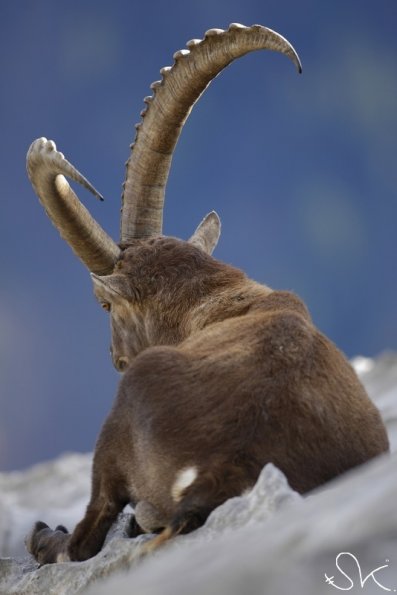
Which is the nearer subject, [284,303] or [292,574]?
[292,574]

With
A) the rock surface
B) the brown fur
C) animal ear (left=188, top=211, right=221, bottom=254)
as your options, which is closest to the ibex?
the brown fur

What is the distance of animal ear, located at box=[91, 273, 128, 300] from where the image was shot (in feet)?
28.5

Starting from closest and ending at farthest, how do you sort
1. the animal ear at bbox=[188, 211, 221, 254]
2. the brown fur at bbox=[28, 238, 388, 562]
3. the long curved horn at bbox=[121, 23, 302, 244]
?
the brown fur at bbox=[28, 238, 388, 562] < the long curved horn at bbox=[121, 23, 302, 244] < the animal ear at bbox=[188, 211, 221, 254]

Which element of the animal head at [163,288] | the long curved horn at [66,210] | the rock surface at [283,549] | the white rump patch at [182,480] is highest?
the long curved horn at [66,210]

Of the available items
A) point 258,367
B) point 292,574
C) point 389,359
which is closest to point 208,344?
point 258,367

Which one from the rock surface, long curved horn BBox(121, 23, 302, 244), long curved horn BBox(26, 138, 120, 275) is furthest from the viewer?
long curved horn BBox(26, 138, 120, 275)

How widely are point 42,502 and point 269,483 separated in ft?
36.3

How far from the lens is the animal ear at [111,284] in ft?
28.5

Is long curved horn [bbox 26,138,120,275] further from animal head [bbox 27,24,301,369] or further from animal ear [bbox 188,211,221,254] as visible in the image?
animal ear [bbox 188,211,221,254]

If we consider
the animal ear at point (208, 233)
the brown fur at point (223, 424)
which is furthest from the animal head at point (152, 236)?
the brown fur at point (223, 424)

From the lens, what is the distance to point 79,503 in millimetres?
14242

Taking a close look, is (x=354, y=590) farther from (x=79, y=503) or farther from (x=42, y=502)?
(x=42, y=502)

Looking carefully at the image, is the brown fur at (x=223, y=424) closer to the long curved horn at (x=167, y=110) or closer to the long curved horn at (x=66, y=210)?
the long curved horn at (x=66, y=210)

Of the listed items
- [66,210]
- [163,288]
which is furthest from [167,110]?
[163,288]
